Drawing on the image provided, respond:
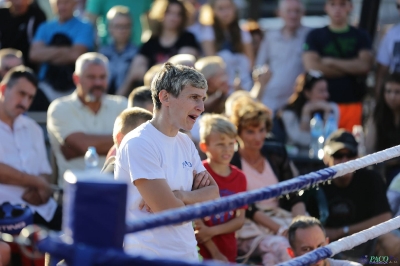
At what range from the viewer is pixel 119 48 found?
8.81m

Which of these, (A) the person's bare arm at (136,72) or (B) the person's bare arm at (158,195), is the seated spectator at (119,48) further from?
(B) the person's bare arm at (158,195)

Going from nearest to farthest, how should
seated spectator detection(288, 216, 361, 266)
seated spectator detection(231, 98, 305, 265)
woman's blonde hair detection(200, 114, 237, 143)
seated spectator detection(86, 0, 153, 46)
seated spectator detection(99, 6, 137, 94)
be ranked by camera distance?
seated spectator detection(288, 216, 361, 266)
woman's blonde hair detection(200, 114, 237, 143)
seated spectator detection(231, 98, 305, 265)
seated spectator detection(99, 6, 137, 94)
seated spectator detection(86, 0, 153, 46)

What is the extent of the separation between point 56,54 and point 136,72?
860 millimetres

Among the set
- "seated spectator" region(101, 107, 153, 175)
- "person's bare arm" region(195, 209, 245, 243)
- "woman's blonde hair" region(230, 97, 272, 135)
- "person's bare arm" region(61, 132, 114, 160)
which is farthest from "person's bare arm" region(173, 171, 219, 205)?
"person's bare arm" region(61, 132, 114, 160)

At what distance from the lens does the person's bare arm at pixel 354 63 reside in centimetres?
829

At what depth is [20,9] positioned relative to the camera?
886cm

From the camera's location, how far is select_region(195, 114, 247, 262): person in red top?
5434 millimetres

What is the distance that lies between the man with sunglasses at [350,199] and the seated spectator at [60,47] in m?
3.21

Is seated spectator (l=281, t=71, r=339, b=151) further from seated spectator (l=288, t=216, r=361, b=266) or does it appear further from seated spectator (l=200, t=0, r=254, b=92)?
seated spectator (l=288, t=216, r=361, b=266)

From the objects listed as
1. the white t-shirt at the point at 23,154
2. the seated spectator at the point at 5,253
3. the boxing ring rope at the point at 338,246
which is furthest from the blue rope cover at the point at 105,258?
the white t-shirt at the point at 23,154

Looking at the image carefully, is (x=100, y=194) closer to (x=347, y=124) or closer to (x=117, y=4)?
(x=347, y=124)

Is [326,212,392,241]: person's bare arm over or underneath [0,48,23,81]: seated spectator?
underneath

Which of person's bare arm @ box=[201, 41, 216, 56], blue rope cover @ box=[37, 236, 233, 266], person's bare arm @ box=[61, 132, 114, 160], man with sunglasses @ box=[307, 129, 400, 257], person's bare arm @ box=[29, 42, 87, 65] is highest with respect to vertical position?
person's bare arm @ box=[201, 41, 216, 56]

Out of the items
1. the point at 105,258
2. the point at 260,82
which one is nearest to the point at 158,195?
the point at 105,258
